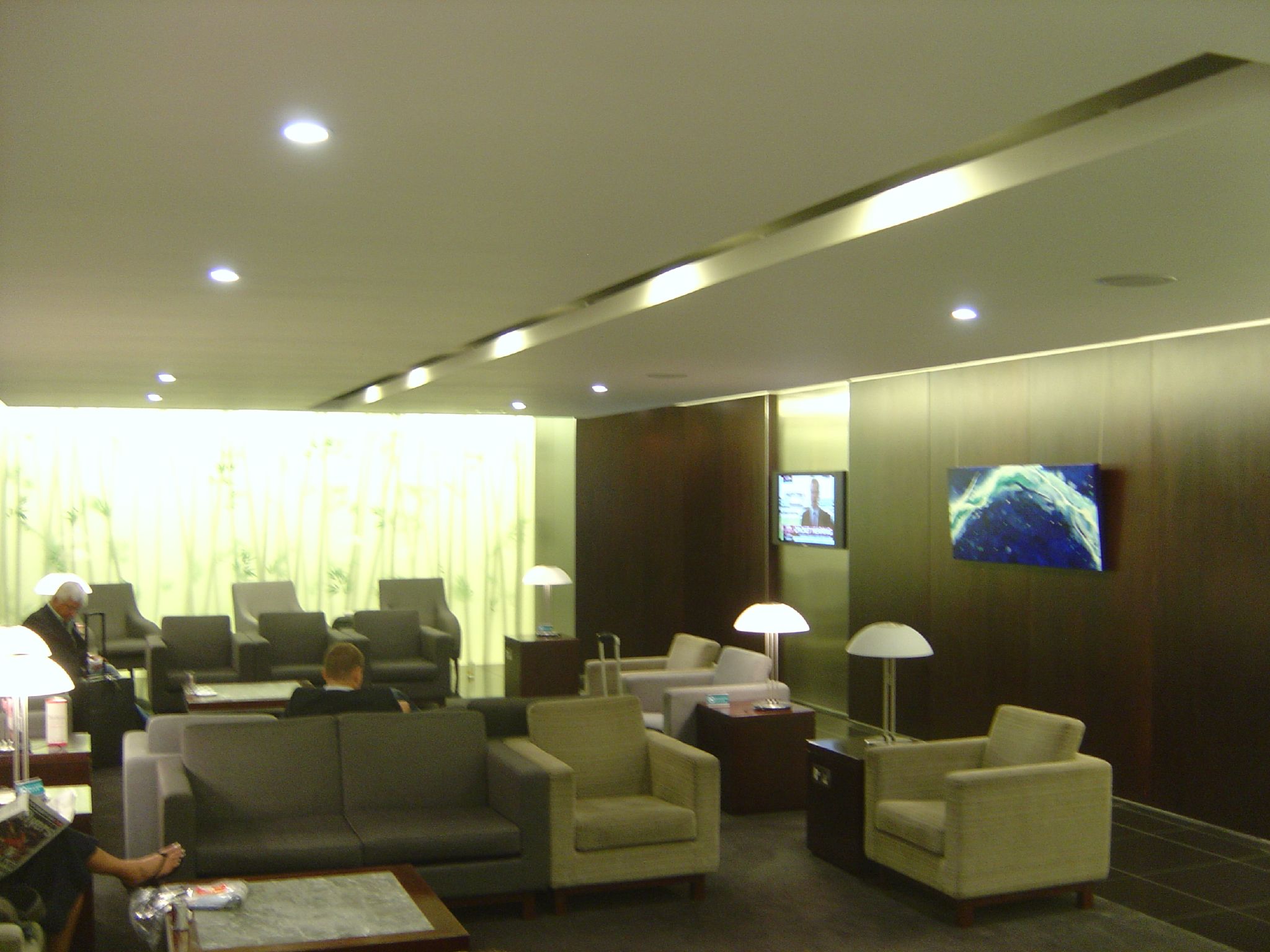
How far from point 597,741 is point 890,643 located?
4.84 ft

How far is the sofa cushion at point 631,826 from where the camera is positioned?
208 inches

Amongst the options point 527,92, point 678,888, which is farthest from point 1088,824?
point 527,92

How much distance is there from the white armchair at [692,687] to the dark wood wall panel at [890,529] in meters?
1.19

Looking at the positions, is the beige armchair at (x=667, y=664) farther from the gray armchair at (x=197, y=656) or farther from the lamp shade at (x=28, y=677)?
the lamp shade at (x=28, y=677)

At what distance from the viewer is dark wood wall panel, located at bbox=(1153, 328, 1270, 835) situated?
6.27 m

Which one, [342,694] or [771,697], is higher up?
[342,694]

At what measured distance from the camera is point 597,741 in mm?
5906

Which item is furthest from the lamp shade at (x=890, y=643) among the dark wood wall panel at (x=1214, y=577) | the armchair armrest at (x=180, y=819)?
the armchair armrest at (x=180, y=819)

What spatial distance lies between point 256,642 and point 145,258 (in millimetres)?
5620

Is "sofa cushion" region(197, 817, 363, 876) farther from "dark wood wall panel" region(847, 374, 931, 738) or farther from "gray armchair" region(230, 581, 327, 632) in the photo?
"gray armchair" region(230, 581, 327, 632)

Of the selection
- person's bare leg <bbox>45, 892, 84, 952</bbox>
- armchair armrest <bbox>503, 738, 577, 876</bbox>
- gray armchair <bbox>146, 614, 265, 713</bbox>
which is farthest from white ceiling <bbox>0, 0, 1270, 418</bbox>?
gray armchair <bbox>146, 614, 265, 713</bbox>

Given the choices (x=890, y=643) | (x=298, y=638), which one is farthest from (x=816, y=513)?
(x=298, y=638)

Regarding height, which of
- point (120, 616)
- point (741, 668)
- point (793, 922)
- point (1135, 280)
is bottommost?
point (793, 922)

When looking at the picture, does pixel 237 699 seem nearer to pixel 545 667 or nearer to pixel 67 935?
pixel 545 667
